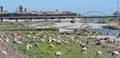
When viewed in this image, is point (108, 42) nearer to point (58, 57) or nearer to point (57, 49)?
point (57, 49)

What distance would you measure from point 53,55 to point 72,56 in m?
1.57

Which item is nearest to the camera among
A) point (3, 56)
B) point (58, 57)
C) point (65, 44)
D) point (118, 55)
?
point (3, 56)

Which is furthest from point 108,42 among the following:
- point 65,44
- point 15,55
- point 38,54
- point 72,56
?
point 15,55

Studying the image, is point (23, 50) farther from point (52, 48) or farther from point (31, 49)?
point (52, 48)

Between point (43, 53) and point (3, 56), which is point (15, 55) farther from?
point (43, 53)

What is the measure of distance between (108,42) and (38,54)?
38.6 ft

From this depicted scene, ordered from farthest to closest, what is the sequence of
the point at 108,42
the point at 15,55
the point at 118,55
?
the point at 108,42 → the point at 118,55 → the point at 15,55

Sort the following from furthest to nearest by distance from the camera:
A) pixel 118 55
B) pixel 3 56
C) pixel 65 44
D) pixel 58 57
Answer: pixel 65 44, pixel 118 55, pixel 58 57, pixel 3 56

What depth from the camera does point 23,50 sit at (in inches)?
633

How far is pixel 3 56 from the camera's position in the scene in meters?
12.6

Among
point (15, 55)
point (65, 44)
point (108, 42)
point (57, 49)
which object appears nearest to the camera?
point (15, 55)

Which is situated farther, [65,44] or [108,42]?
[108,42]

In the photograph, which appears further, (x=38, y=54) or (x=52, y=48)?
(x=52, y=48)

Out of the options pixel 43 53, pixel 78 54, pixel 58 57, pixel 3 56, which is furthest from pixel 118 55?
pixel 3 56
